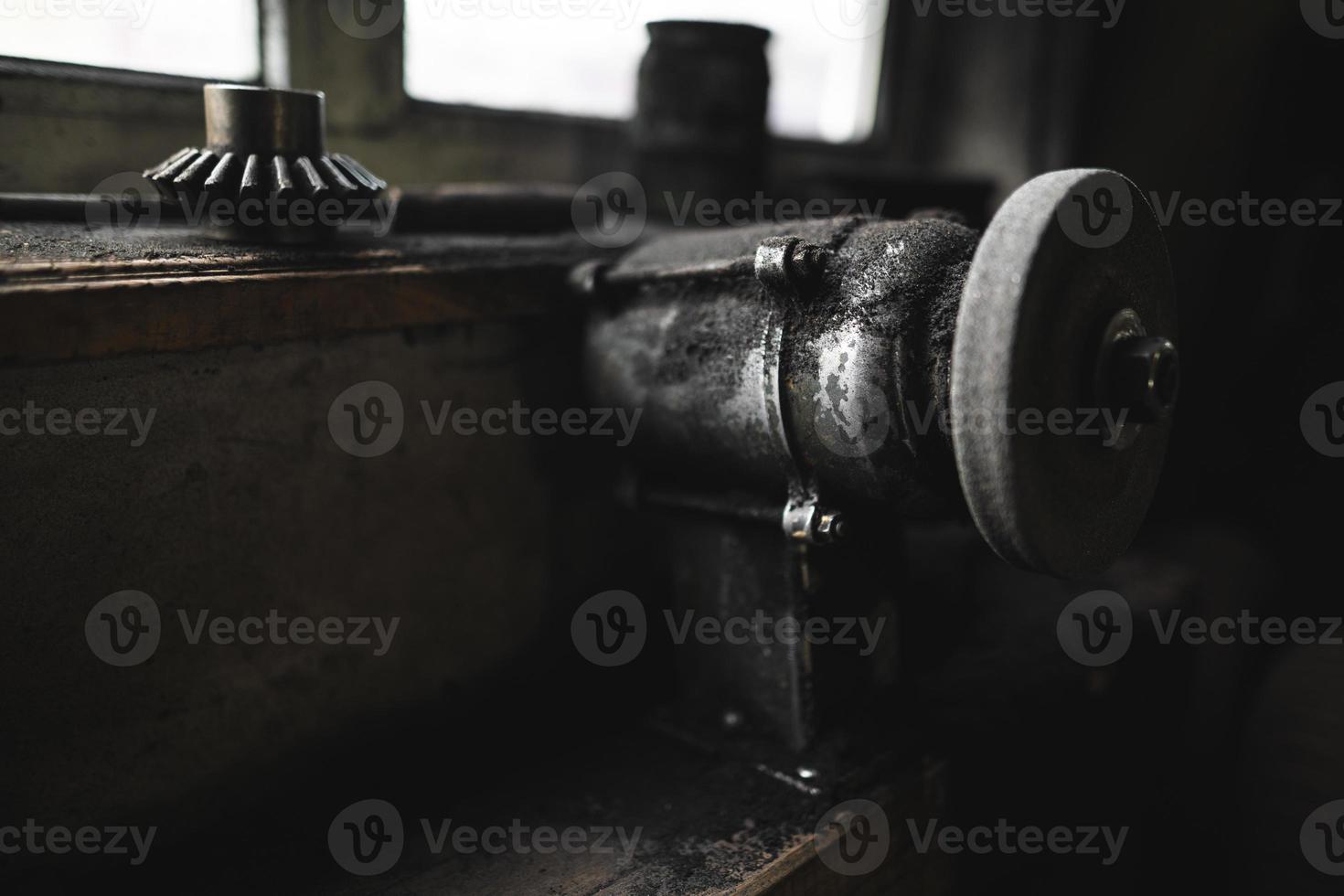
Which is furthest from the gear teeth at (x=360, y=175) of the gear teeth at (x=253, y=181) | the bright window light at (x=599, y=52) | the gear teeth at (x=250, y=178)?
the bright window light at (x=599, y=52)

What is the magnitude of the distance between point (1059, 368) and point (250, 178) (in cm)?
109

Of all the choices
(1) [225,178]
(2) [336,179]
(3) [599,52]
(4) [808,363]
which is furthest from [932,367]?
(3) [599,52]

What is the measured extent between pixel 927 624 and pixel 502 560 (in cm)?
91

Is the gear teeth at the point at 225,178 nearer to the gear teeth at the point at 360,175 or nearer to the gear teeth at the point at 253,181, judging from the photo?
the gear teeth at the point at 253,181

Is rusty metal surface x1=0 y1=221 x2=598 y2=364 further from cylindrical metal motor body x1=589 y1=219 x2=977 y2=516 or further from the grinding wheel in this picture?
the grinding wheel

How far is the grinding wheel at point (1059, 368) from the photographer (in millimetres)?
1014

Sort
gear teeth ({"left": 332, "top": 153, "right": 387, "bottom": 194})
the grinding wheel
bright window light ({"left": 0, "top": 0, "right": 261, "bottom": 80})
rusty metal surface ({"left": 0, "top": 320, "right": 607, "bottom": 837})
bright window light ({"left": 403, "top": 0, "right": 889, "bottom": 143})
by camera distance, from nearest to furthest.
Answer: the grinding wheel
rusty metal surface ({"left": 0, "top": 320, "right": 607, "bottom": 837})
gear teeth ({"left": 332, "top": 153, "right": 387, "bottom": 194})
bright window light ({"left": 0, "top": 0, "right": 261, "bottom": 80})
bright window light ({"left": 403, "top": 0, "right": 889, "bottom": 143})

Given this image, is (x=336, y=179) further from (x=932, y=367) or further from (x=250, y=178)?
(x=932, y=367)

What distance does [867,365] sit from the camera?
1197 millimetres

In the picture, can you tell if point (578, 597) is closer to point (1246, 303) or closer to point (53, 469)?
point (53, 469)

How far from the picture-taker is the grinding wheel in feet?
3.33

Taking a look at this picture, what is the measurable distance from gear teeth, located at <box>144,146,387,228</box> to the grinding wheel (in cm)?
91

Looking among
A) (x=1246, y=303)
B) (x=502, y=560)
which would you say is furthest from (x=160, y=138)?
(x=1246, y=303)

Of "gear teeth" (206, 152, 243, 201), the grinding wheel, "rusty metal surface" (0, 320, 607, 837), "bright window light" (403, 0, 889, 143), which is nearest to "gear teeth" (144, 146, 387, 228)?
"gear teeth" (206, 152, 243, 201)
